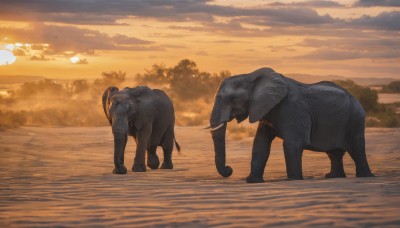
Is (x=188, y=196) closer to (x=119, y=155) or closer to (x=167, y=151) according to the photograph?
(x=119, y=155)

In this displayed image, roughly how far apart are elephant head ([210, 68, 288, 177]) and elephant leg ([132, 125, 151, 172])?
2690 mm

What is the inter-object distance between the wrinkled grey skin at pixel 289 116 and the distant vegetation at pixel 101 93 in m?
16.4

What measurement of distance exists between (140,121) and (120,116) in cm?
71

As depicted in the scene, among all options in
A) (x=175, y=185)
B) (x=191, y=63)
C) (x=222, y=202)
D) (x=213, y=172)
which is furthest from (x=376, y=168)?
(x=191, y=63)

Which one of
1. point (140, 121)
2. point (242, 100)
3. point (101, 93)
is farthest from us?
point (101, 93)

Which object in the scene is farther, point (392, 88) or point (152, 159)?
point (392, 88)

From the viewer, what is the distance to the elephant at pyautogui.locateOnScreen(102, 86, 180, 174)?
14.3m

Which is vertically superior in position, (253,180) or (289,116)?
(289,116)

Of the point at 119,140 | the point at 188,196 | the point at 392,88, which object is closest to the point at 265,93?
the point at 188,196

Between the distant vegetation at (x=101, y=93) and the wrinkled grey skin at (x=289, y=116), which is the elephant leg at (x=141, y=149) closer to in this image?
the wrinkled grey skin at (x=289, y=116)

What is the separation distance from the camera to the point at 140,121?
15039mm

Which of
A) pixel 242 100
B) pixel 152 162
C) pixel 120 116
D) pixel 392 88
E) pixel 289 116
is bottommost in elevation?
pixel 392 88

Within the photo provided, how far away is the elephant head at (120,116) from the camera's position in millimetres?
14086

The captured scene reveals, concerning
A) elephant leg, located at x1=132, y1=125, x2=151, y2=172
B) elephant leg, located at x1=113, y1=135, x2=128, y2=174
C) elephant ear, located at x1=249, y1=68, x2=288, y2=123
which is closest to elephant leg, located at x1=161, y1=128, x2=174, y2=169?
elephant leg, located at x1=132, y1=125, x2=151, y2=172
